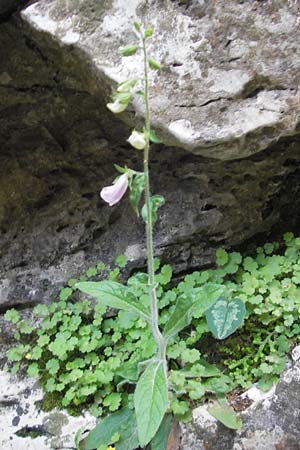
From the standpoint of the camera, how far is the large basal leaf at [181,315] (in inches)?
75.7

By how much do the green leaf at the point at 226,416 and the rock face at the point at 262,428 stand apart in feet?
0.10

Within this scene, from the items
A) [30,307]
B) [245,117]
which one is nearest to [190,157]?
[245,117]

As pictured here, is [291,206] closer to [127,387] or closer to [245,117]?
[245,117]

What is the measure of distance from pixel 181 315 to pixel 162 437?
50 centimetres

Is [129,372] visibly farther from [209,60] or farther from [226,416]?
[209,60]

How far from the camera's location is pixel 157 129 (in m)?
1.90

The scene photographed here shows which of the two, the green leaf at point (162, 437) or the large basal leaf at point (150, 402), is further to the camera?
the green leaf at point (162, 437)

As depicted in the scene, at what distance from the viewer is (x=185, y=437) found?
6.52 ft

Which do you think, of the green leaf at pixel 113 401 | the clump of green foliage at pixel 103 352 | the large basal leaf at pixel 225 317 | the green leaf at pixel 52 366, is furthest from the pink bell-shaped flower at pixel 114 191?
the green leaf at pixel 52 366

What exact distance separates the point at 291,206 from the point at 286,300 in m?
0.63

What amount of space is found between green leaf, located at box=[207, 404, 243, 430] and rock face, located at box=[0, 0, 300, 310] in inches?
31.0

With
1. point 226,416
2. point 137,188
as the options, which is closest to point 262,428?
point 226,416

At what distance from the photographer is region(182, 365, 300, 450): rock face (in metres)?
1.91

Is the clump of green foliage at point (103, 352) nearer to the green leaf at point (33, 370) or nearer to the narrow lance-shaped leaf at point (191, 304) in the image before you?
the green leaf at point (33, 370)
